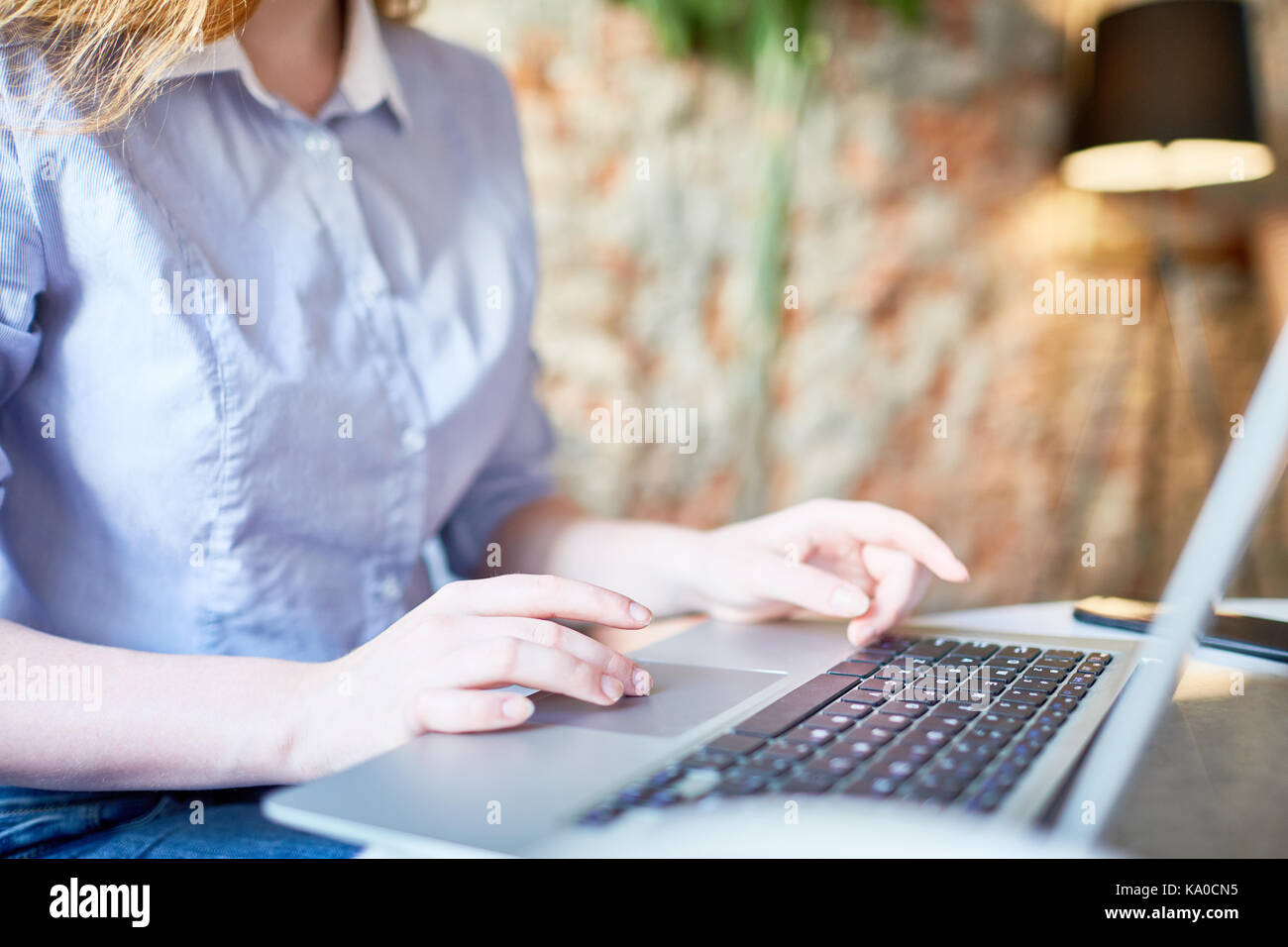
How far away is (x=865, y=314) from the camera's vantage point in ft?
5.99

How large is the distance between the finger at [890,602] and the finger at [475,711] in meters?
0.23

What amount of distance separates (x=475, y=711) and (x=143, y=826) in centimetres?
19

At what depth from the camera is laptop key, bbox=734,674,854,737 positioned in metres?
0.38

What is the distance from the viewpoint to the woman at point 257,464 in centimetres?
42

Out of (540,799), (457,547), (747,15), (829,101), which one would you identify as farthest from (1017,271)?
(540,799)

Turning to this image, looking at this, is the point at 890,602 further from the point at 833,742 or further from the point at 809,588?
the point at 833,742

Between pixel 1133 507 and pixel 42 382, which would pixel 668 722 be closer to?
pixel 42 382

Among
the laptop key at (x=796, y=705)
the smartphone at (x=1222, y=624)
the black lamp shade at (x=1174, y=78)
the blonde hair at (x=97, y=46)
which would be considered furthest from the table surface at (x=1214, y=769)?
the black lamp shade at (x=1174, y=78)

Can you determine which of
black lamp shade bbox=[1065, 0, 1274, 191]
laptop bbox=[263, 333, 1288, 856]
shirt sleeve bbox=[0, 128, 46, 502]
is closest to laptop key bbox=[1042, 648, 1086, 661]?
laptop bbox=[263, 333, 1288, 856]

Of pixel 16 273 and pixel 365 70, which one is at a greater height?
pixel 365 70

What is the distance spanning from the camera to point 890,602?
1.83ft

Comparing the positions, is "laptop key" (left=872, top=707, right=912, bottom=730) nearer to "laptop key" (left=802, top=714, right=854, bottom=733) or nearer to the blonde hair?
"laptop key" (left=802, top=714, right=854, bottom=733)

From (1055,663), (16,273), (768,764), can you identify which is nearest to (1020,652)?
(1055,663)

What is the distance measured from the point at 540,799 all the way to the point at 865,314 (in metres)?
1.62
